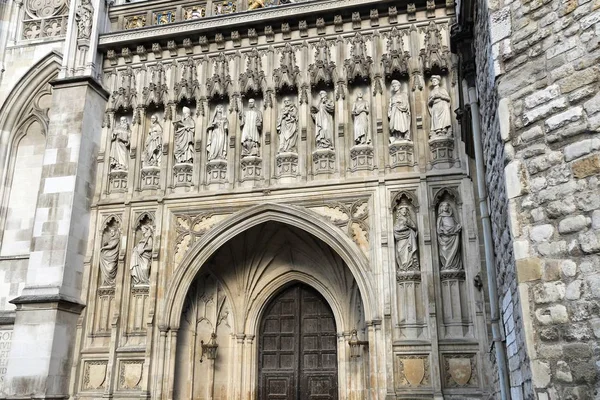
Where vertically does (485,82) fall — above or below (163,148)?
below

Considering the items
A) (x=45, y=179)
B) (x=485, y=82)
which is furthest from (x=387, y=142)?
(x=45, y=179)

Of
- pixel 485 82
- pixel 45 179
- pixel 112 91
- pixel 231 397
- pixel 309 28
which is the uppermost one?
pixel 309 28

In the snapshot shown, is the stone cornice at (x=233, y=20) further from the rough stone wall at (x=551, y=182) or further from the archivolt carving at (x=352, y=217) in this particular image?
the rough stone wall at (x=551, y=182)

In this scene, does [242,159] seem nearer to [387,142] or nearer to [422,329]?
[387,142]

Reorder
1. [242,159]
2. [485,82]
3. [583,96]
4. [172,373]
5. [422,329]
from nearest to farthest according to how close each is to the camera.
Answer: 1. [583,96]
2. [485,82]
3. [422,329]
4. [172,373]
5. [242,159]

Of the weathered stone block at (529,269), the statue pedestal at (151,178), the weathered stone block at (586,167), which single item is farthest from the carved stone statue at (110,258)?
the weathered stone block at (586,167)

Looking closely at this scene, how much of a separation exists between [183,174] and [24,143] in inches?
180

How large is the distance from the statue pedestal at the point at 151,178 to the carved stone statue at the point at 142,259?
895mm

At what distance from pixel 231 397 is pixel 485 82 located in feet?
25.7

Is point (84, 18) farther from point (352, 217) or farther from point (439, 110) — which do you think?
point (439, 110)

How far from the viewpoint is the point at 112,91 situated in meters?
12.2

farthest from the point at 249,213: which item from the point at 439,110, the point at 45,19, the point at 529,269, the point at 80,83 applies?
the point at 45,19

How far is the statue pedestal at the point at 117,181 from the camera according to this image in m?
11.6

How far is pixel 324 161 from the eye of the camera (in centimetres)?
1071
